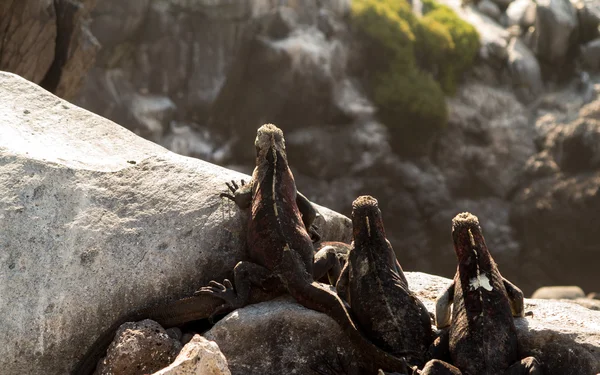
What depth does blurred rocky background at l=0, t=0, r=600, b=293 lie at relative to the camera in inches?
868

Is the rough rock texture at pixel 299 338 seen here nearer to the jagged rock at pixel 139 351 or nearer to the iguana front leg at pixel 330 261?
the jagged rock at pixel 139 351

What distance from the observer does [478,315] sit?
5.34 metres

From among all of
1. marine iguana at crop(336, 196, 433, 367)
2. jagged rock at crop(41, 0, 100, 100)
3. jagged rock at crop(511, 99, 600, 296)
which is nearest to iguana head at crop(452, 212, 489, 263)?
marine iguana at crop(336, 196, 433, 367)

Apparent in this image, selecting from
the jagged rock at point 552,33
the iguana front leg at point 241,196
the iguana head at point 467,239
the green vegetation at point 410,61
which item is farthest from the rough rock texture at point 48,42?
the jagged rock at point 552,33

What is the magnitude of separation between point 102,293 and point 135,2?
53.8 ft

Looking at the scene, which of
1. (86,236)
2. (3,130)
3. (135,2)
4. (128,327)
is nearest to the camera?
(128,327)

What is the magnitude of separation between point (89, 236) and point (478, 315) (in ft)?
9.99

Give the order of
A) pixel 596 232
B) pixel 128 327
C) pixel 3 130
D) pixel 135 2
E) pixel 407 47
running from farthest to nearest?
pixel 407 47 → pixel 596 232 → pixel 135 2 → pixel 3 130 → pixel 128 327

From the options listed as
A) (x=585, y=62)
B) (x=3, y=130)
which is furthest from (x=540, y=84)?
(x=3, y=130)

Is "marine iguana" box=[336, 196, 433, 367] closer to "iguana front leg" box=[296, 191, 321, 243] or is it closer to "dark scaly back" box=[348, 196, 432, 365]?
"dark scaly back" box=[348, 196, 432, 365]

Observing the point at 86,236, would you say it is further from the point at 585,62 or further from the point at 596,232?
the point at 585,62

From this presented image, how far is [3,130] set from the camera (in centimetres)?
→ 694

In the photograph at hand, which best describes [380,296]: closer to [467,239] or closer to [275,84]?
[467,239]

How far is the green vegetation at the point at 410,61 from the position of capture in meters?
24.9
